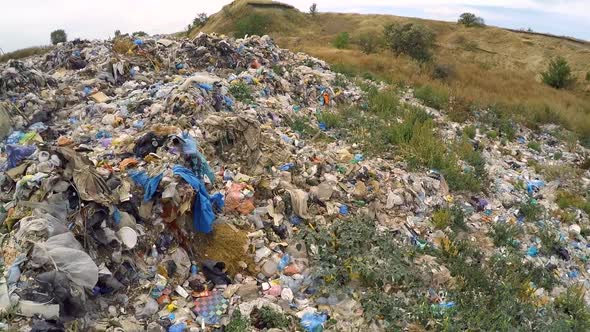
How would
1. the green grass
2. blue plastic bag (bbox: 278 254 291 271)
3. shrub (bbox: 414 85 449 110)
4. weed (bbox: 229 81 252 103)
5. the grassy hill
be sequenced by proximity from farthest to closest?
the green grass, the grassy hill, shrub (bbox: 414 85 449 110), weed (bbox: 229 81 252 103), blue plastic bag (bbox: 278 254 291 271)

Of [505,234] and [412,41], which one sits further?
[412,41]

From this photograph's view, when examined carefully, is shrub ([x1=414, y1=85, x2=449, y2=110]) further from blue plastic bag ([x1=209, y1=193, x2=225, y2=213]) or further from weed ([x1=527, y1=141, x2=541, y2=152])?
blue plastic bag ([x1=209, y1=193, x2=225, y2=213])

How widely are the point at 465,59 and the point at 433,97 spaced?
18.7m

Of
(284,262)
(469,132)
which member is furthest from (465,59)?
Result: (284,262)

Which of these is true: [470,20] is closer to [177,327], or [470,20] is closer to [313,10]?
[313,10]

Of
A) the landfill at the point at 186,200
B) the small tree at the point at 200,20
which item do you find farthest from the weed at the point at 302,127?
Answer: the small tree at the point at 200,20

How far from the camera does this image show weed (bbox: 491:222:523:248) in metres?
4.82

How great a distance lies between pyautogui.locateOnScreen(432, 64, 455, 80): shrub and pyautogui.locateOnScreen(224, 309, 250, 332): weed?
483 inches

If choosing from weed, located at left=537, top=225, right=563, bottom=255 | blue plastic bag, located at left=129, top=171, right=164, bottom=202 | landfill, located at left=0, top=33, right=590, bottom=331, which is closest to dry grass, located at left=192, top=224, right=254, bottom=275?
landfill, located at left=0, top=33, right=590, bottom=331

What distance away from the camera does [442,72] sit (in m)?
Answer: 14.0

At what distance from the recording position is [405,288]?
3.62 metres

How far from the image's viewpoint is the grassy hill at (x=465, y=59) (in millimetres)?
10594

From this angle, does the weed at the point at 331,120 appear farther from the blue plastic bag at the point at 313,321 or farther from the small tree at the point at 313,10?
the small tree at the point at 313,10

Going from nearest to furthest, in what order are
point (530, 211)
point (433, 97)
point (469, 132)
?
point (530, 211)
point (469, 132)
point (433, 97)
